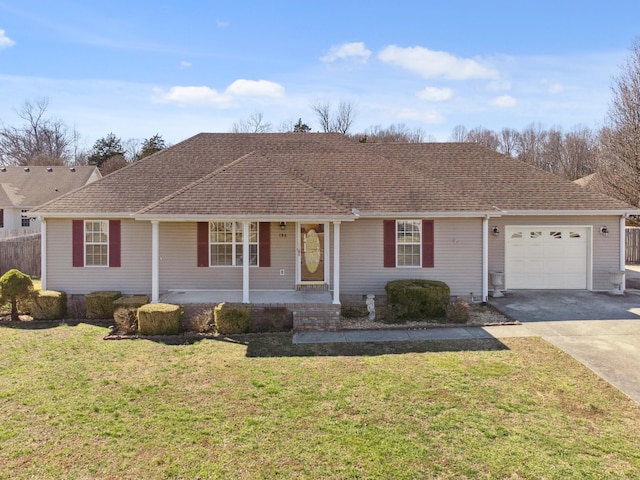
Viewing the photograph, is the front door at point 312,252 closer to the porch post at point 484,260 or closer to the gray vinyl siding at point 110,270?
the gray vinyl siding at point 110,270

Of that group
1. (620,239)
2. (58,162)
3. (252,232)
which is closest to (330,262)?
(252,232)

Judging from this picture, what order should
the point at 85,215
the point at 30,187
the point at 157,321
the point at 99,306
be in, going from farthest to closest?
the point at 30,187 < the point at 85,215 < the point at 99,306 < the point at 157,321

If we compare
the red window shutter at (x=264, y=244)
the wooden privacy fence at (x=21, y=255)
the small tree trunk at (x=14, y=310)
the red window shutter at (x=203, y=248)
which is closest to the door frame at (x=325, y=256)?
the red window shutter at (x=264, y=244)

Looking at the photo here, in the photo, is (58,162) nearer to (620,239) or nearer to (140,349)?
(140,349)

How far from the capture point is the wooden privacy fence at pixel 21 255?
1784 cm

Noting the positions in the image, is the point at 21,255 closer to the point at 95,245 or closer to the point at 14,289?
the point at 95,245

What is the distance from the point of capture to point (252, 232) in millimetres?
12289

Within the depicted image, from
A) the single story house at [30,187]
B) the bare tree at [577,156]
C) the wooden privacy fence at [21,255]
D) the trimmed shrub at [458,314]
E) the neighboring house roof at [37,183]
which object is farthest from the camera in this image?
the bare tree at [577,156]

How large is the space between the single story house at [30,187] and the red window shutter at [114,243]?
22710 mm

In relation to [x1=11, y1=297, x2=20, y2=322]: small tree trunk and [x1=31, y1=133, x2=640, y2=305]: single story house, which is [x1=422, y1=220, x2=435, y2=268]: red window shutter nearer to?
[x1=31, y1=133, x2=640, y2=305]: single story house

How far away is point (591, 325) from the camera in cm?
975

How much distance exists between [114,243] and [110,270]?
0.84 meters

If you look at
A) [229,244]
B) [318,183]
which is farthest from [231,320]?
[318,183]

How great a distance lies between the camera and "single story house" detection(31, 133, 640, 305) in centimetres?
1119
